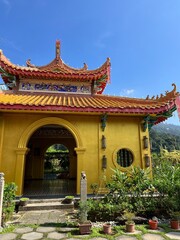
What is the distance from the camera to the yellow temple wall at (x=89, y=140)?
279 inches

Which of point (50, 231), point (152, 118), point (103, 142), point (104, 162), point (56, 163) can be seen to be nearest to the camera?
point (50, 231)

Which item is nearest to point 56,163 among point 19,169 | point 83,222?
point 19,169

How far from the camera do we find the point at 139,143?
7930mm

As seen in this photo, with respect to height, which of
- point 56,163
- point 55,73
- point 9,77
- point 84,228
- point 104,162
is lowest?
point 84,228

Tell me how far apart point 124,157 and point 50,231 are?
457 cm

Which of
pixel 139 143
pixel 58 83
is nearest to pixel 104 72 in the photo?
pixel 58 83

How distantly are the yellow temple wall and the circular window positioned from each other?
0.28 metres

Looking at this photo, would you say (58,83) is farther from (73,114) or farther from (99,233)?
(99,233)

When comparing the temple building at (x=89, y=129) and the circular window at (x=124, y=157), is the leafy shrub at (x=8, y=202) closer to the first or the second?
the temple building at (x=89, y=129)

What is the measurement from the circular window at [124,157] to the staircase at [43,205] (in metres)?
2.84

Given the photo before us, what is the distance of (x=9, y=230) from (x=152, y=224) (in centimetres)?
346

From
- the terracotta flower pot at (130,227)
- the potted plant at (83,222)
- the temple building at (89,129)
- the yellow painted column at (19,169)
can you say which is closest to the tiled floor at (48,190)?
the temple building at (89,129)

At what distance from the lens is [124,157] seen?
26.7ft

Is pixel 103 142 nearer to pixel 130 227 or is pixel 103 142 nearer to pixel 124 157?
pixel 124 157
